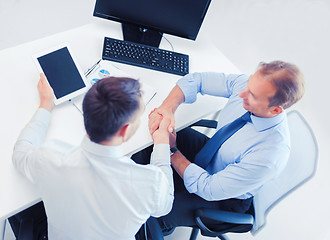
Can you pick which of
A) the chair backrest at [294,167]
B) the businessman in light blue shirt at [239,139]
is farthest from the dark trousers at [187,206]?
the chair backrest at [294,167]

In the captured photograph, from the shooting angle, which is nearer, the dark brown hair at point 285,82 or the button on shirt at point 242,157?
the dark brown hair at point 285,82

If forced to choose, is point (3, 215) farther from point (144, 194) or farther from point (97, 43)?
point (97, 43)

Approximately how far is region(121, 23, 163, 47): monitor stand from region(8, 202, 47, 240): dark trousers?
97 centimetres

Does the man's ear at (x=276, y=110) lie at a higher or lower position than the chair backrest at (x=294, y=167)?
higher

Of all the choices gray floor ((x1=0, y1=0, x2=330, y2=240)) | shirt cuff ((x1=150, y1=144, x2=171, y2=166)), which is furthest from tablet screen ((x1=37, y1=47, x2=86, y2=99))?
gray floor ((x1=0, y1=0, x2=330, y2=240))

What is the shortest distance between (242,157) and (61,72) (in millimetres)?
892

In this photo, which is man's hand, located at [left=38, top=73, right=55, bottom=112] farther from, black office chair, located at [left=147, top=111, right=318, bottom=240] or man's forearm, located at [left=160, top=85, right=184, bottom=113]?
black office chair, located at [left=147, top=111, right=318, bottom=240]

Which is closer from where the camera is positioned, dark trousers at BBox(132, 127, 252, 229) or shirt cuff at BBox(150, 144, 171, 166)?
shirt cuff at BBox(150, 144, 171, 166)

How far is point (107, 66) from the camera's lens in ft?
5.08

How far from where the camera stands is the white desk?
1155mm

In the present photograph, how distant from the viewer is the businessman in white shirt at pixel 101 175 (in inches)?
36.4

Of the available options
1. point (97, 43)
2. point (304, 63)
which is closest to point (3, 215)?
point (97, 43)

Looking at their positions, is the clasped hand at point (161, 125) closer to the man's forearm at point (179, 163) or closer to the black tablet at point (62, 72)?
the man's forearm at point (179, 163)

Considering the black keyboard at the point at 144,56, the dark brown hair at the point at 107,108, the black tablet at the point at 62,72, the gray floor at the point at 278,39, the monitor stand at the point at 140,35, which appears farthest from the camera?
the gray floor at the point at 278,39
